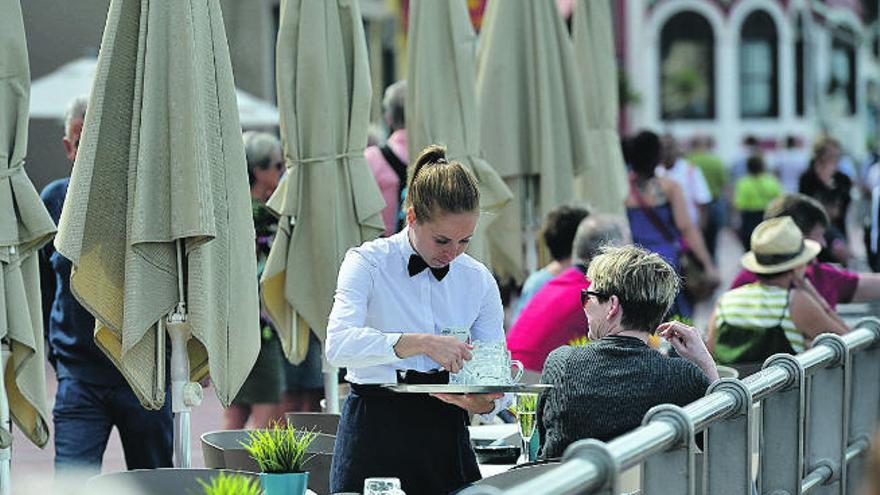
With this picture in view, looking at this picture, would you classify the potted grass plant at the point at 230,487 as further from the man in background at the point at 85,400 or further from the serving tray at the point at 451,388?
the man in background at the point at 85,400

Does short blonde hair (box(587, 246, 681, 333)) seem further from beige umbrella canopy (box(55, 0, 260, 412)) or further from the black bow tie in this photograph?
beige umbrella canopy (box(55, 0, 260, 412))

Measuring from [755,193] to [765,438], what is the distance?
15.4 metres

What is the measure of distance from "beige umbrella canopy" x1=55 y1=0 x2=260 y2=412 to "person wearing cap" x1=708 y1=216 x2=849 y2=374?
2.73 meters

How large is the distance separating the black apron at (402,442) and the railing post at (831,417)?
5.85 ft

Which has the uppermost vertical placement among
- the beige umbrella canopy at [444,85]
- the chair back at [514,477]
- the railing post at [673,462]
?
the beige umbrella canopy at [444,85]

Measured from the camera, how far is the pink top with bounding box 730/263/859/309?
8609mm

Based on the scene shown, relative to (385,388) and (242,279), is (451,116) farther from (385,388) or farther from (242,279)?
(385,388)

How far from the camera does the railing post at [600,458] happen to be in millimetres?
3584

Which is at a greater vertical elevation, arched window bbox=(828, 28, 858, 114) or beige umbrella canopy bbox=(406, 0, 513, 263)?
arched window bbox=(828, 28, 858, 114)

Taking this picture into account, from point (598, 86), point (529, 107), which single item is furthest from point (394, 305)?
point (598, 86)

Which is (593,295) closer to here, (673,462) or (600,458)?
(673,462)

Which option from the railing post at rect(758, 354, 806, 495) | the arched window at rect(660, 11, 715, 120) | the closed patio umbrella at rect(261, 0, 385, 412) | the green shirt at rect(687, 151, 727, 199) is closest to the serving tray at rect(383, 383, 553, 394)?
the railing post at rect(758, 354, 806, 495)

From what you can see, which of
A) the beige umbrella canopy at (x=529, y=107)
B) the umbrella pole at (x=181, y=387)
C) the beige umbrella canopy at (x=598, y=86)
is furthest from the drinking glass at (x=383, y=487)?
the beige umbrella canopy at (x=598, y=86)

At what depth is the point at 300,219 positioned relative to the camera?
6.94 m
